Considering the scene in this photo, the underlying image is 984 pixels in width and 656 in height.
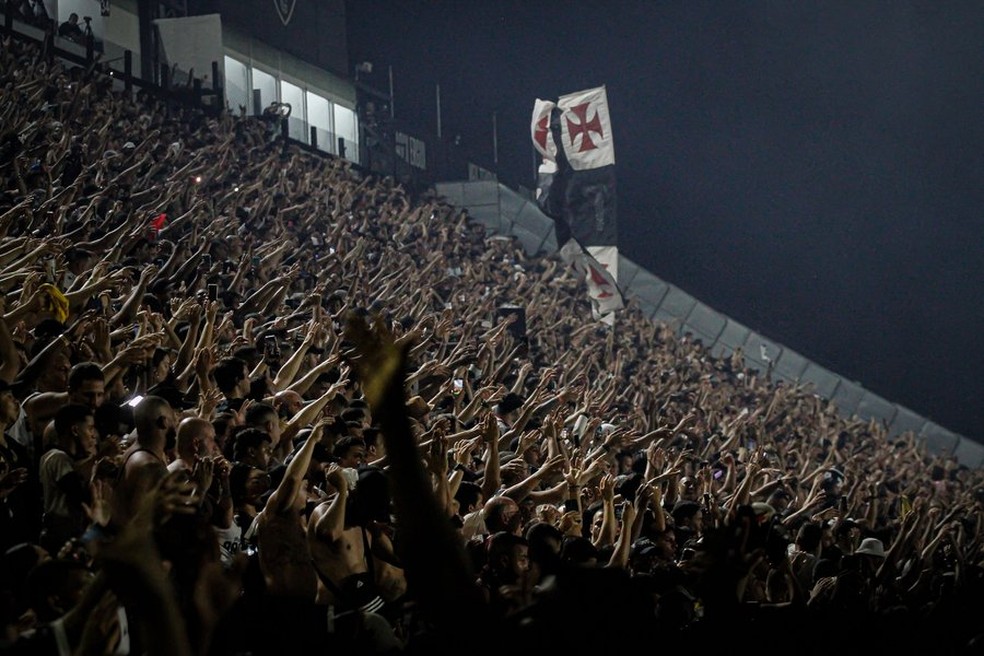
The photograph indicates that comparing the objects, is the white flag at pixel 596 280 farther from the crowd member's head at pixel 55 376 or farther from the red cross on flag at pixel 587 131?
the crowd member's head at pixel 55 376

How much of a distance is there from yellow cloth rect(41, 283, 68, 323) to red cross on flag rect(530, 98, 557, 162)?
664 inches

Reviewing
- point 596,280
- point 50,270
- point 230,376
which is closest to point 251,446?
point 230,376

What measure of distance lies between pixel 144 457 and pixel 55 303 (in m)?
3.22

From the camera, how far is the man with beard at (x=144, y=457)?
15.5 ft

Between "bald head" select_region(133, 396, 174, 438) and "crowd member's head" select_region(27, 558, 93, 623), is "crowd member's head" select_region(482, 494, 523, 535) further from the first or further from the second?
"crowd member's head" select_region(27, 558, 93, 623)

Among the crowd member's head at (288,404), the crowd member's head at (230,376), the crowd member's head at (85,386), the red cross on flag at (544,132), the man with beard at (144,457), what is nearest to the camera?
the man with beard at (144,457)

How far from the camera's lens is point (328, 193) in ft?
71.3

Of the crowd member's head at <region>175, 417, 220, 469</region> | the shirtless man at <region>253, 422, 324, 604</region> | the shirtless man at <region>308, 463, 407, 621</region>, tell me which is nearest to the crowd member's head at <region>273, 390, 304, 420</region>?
the crowd member's head at <region>175, 417, 220, 469</region>

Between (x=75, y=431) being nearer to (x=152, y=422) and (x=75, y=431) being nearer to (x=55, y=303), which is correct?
(x=152, y=422)

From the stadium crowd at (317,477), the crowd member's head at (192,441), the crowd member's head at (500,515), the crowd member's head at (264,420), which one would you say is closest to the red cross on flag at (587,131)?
the stadium crowd at (317,477)

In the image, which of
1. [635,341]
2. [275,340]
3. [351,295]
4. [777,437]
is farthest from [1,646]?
[635,341]

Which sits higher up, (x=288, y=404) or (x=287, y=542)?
(x=287, y=542)

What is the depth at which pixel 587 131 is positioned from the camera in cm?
2361

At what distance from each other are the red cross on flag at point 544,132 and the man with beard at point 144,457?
18.7 m
